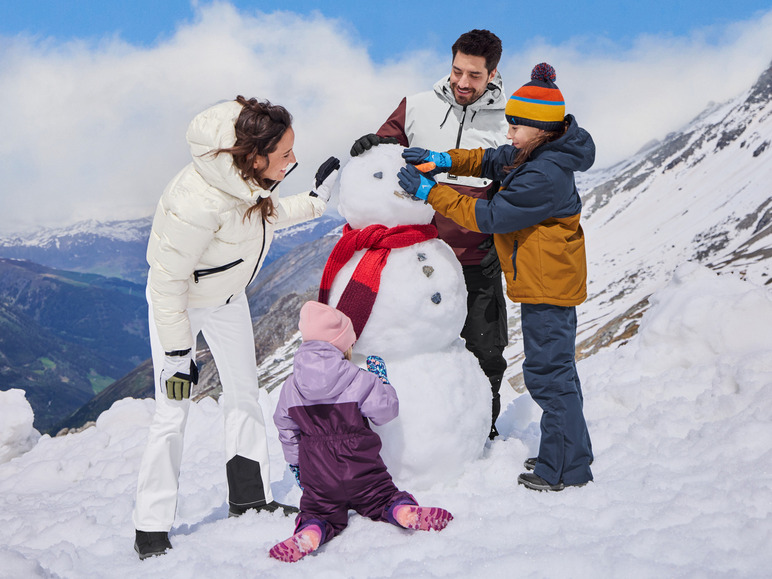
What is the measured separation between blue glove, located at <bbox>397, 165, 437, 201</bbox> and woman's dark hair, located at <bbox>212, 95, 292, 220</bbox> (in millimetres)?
576

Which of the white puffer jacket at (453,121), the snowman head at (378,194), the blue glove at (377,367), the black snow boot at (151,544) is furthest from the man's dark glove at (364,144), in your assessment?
the black snow boot at (151,544)

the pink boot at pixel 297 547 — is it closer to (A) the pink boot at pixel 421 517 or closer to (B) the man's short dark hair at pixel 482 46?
(A) the pink boot at pixel 421 517

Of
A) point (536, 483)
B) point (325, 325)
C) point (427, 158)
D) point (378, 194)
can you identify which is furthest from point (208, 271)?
point (536, 483)

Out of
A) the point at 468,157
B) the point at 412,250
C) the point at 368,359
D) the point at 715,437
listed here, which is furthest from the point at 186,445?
the point at 715,437

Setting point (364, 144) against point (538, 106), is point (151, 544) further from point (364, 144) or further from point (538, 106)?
point (538, 106)

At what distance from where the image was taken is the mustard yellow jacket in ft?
8.73

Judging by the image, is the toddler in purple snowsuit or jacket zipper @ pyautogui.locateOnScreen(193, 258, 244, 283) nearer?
the toddler in purple snowsuit

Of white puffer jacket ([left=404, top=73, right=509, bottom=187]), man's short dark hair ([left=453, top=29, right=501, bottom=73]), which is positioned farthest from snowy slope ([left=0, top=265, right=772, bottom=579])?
man's short dark hair ([left=453, top=29, right=501, bottom=73])

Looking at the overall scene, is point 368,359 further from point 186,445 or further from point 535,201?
point 186,445

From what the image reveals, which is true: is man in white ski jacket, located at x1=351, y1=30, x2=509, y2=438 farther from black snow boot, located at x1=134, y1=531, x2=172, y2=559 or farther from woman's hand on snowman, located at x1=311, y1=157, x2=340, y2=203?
black snow boot, located at x1=134, y1=531, x2=172, y2=559

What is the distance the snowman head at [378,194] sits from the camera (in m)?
2.87

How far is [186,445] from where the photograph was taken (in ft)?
14.7

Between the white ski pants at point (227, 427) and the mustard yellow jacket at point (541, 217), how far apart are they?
119 cm

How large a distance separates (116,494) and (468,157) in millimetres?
3079
